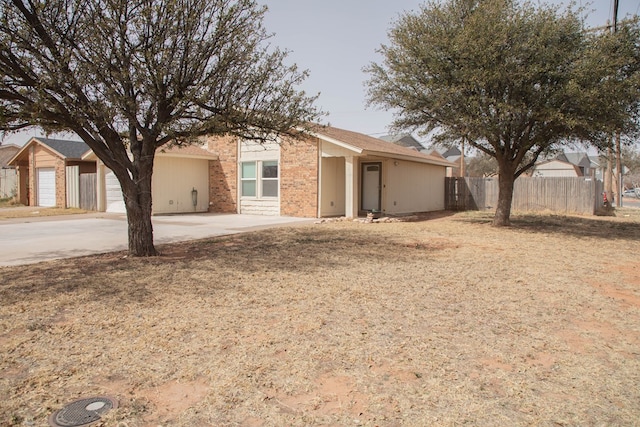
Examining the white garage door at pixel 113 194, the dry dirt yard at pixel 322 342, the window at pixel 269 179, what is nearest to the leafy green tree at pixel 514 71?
the dry dirt yard at pixel 322 342

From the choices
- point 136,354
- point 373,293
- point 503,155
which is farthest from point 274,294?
point 503,155

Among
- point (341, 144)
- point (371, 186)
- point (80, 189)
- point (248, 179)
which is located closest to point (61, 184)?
point (80, 189)

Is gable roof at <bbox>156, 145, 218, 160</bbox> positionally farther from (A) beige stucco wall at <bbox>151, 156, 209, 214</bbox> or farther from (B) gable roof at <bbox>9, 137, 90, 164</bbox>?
(B) gable roof at <bbox>9, 137, 90, 164</bbox>

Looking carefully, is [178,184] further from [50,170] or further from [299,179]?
[50,170]

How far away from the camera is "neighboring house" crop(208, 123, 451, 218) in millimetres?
15992

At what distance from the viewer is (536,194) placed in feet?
69.2

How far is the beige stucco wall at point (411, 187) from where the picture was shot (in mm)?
17734

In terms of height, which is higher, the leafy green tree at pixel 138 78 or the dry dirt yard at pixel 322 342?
the leafy green tree at pixel 138 78

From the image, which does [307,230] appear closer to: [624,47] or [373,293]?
[373,293]

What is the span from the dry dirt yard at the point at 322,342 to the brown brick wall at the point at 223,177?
38.1 ft

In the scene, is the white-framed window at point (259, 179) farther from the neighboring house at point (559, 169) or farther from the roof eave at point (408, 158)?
the neighboring house at point (559, 169)

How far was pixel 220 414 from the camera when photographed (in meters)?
2.67

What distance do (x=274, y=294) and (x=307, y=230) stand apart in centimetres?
692

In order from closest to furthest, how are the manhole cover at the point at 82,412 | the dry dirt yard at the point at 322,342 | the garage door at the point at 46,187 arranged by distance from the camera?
1. the manhole cover at the point at 82,412
2. the dry dirt yard at the point at 322,342
3. the garage door at the point at 46,187
